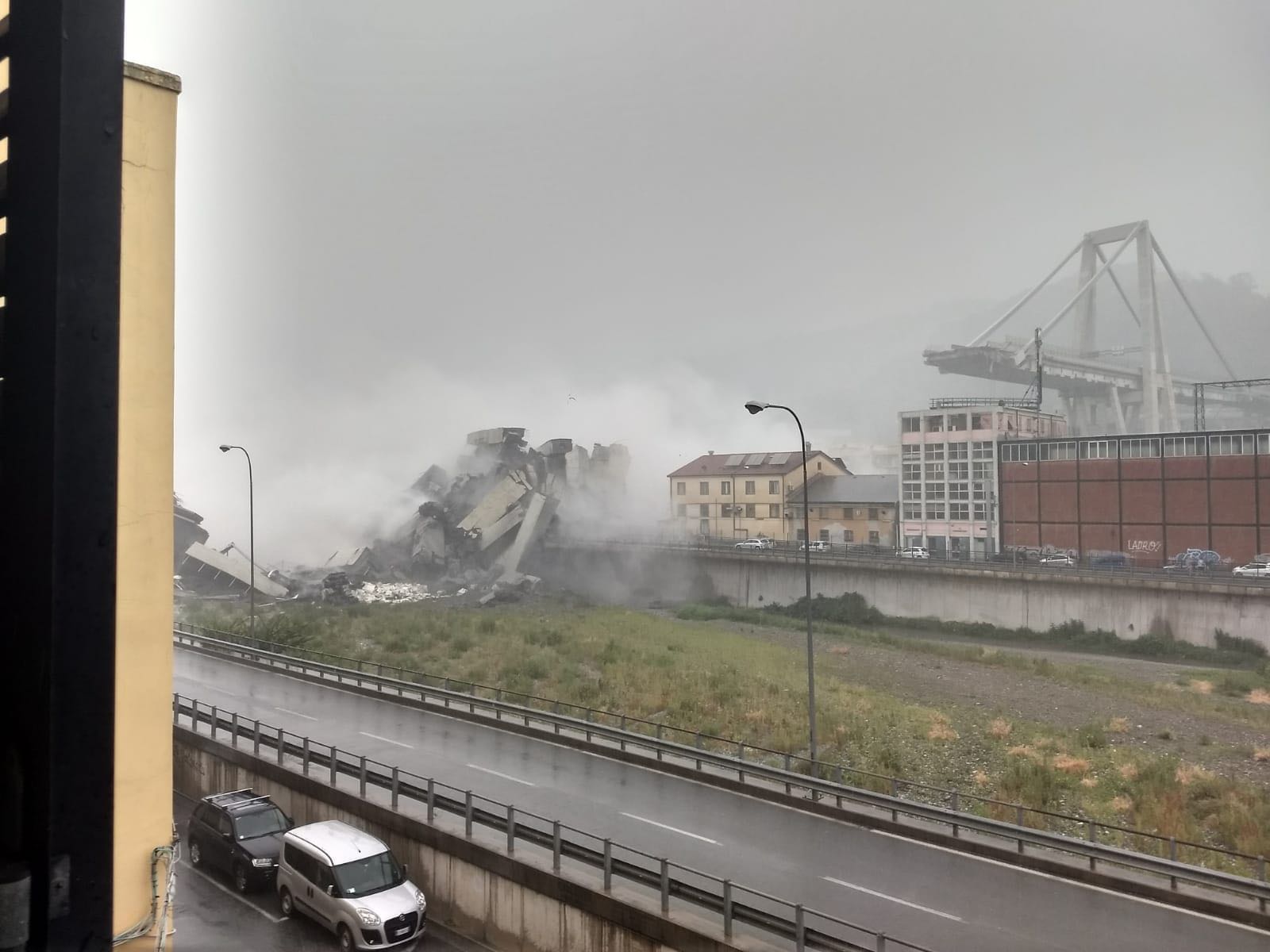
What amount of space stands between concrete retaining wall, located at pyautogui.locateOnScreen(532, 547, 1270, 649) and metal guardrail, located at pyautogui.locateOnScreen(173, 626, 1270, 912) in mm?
20311

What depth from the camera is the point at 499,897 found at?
988 centimetres

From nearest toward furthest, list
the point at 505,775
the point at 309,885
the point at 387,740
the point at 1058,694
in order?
the point at 309,885 → the point at 505,775 → the point at 387,740 → the point at 1058,694

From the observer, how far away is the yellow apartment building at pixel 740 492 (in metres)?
51.2

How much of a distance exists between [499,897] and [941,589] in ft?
100

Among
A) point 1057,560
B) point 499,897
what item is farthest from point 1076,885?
point 1057,560

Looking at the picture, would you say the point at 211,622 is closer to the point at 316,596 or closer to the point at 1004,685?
the point at 316,596

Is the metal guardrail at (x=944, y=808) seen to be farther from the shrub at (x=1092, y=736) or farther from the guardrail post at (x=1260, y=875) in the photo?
the shrub at (x=1092, y=736)

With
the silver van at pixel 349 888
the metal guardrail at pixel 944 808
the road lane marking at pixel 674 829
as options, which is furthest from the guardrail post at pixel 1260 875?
the silver van at pixel 349 888

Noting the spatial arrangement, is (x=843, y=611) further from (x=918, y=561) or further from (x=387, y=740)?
(x=387, y=740)

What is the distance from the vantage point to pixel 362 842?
10281 millimetres

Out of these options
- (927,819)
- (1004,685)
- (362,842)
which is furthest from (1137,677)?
(362,842)

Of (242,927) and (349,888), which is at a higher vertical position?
(349,888)

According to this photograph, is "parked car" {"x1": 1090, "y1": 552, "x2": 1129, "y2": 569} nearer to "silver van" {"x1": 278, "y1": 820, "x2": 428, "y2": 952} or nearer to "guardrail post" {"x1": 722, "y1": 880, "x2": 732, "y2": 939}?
"guardrail post" {"x1": 722, "y1": 880, "x2": 732, "y2": 939}

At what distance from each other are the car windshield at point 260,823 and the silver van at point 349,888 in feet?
4.19
